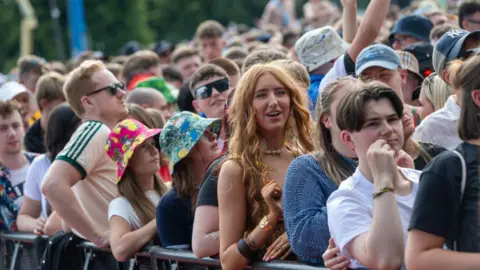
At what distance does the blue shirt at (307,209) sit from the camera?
5.32 metres

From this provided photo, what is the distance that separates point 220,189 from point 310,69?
8.06 ft

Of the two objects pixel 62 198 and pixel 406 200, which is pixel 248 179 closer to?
pixel 406 200

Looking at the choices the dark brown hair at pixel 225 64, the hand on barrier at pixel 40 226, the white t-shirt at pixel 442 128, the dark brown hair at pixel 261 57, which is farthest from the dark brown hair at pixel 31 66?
the white t-shirt at pixel 442 128

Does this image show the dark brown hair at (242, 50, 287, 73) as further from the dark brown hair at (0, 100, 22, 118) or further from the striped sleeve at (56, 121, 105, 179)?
the dark brown hair at (0, 100, 22, 118)

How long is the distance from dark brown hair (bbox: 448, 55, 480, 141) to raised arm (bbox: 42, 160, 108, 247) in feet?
12.4

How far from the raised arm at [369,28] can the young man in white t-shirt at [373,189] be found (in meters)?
2.46

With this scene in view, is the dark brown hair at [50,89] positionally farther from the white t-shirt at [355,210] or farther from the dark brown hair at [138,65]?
the white t-shirt at [355,210]

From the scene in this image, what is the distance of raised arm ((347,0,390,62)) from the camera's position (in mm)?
7410

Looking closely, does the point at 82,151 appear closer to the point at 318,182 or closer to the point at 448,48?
the point at 448,48

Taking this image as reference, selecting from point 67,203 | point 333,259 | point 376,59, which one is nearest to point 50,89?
point 67,203

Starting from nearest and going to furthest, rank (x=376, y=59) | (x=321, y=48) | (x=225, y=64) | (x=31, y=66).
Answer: (x=376, y=59)
(x=321, y=48)
(x=225, y=64)
(x=31, y=66)

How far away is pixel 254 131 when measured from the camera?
20.5 ft

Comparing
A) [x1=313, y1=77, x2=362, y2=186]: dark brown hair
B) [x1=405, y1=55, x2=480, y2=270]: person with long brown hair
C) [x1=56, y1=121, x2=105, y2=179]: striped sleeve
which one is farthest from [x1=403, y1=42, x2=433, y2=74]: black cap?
[x1=405, y1=55, x2=480, y2=270]: person with long brown hair

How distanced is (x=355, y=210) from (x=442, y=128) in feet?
5.75
